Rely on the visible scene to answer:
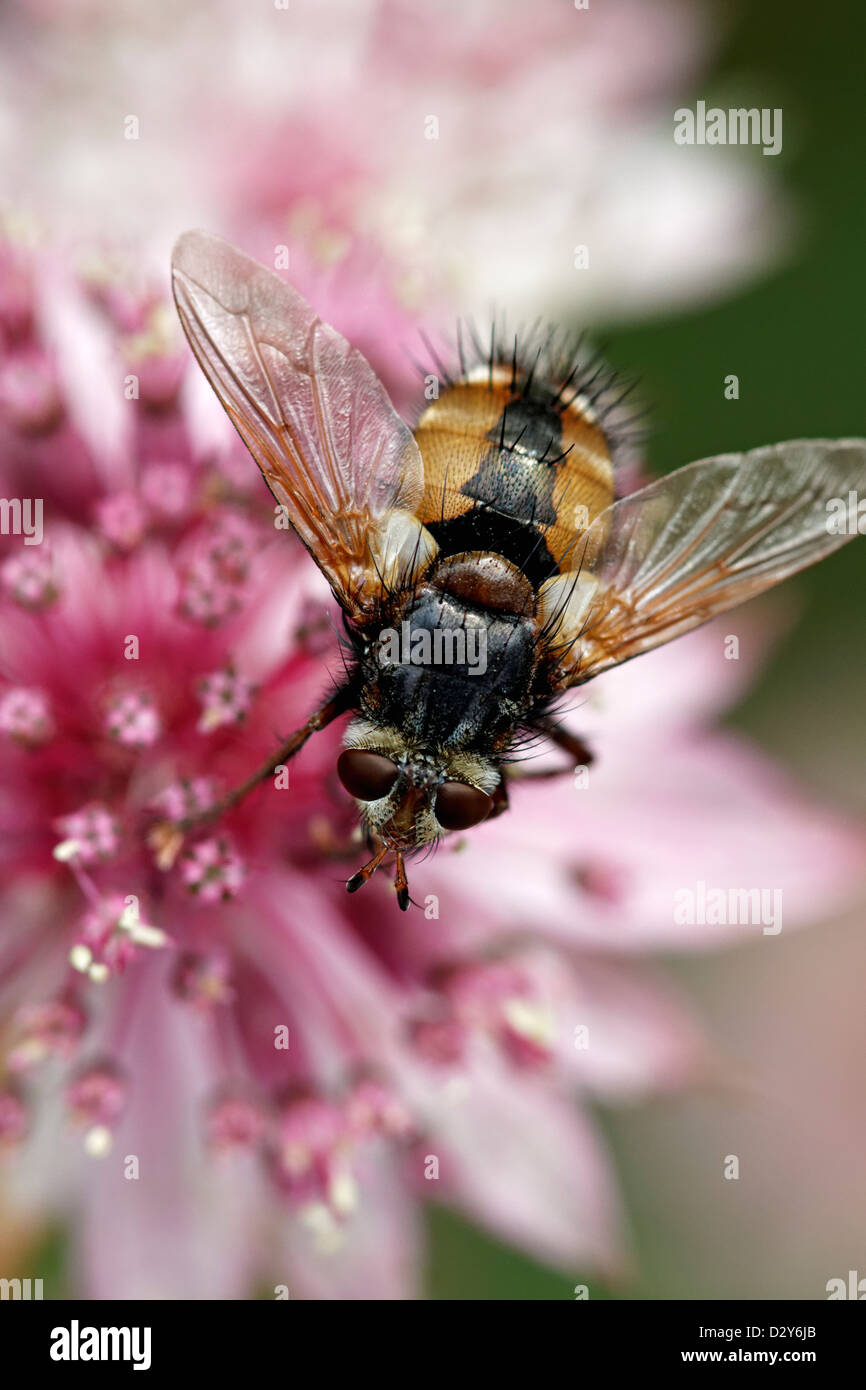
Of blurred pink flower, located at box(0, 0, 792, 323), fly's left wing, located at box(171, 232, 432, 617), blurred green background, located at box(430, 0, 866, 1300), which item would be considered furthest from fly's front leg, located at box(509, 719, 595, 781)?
blurred pink flower, located at box(0, 0, 792, 323)

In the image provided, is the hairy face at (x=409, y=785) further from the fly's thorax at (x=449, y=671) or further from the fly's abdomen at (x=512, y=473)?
the fly's abdomen at (x=512, y=473)

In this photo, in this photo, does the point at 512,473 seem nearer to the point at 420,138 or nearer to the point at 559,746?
the point at 559,746

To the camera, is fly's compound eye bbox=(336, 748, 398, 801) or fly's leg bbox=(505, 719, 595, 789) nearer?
fly's compound eye bbox=(336, 748, 398, 801)

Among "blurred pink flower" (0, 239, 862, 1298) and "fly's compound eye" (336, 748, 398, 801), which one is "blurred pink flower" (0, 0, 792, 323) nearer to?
"blurred pink flower" (0, 239, 862, 1298)

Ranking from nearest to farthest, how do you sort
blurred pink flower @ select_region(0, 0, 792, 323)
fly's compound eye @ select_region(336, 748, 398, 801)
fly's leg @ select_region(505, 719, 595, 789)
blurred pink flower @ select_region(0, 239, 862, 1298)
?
fly's compound eye @ select_region(336, 748, 398, 801) < fly's leg @ select_region(505, 719, 595, 789) < blurred pink flower @ select_region(0, 239, 862, 1298) < blurred pink flower @ select_region(0, 0, 792, 323)

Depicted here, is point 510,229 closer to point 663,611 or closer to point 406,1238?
point 663,611

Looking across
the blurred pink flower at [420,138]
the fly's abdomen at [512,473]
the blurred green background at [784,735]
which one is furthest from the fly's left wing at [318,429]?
the blurred green background at [784,735]
